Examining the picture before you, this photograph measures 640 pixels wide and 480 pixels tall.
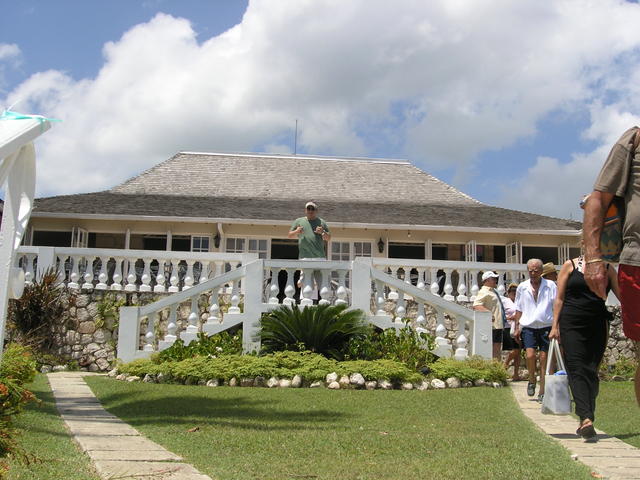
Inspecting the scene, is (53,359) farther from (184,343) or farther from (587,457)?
(587,457)

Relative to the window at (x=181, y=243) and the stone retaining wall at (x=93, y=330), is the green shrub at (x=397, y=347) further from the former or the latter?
the window at (x=181, y=243)

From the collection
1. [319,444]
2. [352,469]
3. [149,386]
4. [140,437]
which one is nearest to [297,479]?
[352,469]

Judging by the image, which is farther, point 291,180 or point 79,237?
point 291,180

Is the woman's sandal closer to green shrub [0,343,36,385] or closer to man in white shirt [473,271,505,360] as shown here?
green shrub [0,343,36,385]

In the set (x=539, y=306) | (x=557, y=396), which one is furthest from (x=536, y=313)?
(x=557, y=396)

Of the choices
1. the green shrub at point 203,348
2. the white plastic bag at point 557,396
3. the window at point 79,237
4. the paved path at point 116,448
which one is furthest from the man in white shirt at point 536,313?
the window at point 79,237

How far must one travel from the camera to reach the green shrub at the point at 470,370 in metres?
9.65

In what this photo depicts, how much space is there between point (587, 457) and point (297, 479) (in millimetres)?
2293

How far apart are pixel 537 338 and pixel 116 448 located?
5.34 m

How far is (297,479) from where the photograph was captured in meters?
4.25

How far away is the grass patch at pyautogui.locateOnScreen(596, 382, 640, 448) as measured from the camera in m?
6.14

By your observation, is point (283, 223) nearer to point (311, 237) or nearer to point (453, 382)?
point (311, 237)

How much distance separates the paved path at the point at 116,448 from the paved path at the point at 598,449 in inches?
108

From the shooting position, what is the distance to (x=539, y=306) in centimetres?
830
